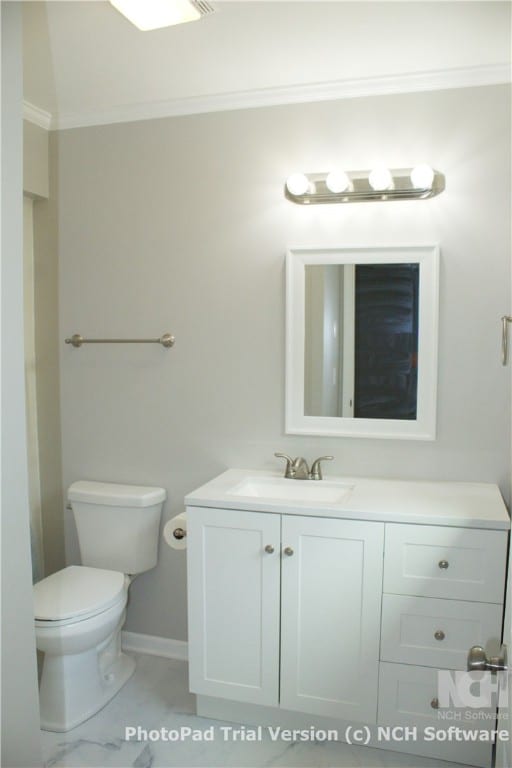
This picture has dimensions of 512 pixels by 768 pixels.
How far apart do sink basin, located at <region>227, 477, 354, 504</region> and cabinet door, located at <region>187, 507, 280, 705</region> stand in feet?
0.60

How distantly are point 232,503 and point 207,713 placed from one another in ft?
2.87

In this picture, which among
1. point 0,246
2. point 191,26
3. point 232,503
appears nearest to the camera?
point 0,246

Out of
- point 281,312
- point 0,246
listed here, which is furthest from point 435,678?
point 0,246

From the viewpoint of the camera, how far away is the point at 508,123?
85.9 inches

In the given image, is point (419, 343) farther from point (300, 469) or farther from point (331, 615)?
point (331, 615)

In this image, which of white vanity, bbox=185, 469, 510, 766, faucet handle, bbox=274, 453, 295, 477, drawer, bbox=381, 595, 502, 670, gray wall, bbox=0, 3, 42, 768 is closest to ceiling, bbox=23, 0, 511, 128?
gray wall, bbox=0, 3, 42, 768

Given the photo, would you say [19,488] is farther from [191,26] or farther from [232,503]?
[191,26]

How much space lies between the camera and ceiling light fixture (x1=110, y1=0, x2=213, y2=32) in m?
1.66

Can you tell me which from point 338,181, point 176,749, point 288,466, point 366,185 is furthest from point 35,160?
point 176,749

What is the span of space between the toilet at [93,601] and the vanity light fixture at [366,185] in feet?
4.72

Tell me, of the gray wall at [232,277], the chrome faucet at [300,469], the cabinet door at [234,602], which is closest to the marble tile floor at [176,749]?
the cabinet door at [234,602]

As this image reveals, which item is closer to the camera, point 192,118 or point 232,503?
point 232,503

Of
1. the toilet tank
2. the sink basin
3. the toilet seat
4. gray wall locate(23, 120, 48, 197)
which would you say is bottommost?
the toilet seat

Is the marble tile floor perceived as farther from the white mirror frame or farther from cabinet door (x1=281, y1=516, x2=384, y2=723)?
the white mirror frame
